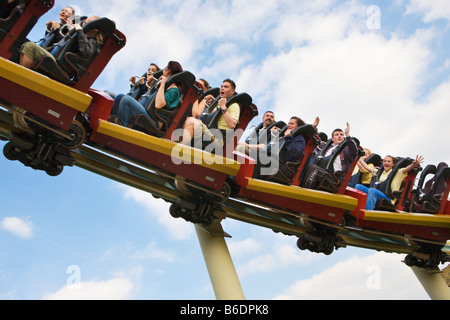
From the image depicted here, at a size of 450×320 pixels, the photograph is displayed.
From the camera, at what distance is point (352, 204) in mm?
4988

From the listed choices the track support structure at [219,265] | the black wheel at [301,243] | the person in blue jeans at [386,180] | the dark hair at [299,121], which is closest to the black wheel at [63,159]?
the track support structure at [219,265]

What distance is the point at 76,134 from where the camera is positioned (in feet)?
11.4

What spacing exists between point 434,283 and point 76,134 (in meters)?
5.38

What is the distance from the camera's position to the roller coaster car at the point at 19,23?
3105 mm

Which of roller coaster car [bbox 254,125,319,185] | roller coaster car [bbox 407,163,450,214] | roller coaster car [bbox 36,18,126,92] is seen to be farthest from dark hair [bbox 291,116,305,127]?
roller coaster car [bbox 407,163,450,214]

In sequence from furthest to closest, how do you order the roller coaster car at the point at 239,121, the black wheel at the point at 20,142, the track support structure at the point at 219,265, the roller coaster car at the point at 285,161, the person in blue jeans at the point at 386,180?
the person in blue jeans at the point at 386,180, the roller coaster car at the point at 285,161, the track support structure at the point at 219,265, the roller coaster car at the point at 239,121, the black wheel at the point at 20,142

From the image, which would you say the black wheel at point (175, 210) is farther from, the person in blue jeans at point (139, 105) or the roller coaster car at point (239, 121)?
the person in blue jeans at point (139, 105)

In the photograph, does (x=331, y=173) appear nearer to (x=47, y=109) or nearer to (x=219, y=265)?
(x=219, y=265)

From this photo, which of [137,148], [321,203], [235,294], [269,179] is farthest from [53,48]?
[321,203]

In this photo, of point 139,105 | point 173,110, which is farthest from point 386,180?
point 139,105

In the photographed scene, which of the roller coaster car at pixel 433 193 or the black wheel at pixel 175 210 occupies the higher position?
the roller coaster car at pixel 433 193

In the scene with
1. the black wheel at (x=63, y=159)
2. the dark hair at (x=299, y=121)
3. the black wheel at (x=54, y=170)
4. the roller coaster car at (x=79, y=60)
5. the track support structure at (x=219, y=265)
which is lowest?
the track support structure at (x=219, y=265)

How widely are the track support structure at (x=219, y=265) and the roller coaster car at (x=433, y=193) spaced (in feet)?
9.51

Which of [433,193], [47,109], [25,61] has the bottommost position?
[47,109]
